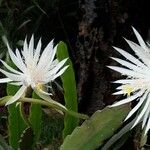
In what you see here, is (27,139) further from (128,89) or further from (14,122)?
(128,89)

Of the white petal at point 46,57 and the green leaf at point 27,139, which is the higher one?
the white petal at point 46,57

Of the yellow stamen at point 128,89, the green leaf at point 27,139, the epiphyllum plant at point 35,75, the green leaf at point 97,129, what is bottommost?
the green leaf at point 97,129

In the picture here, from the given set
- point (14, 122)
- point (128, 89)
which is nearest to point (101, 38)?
point (14, 122)

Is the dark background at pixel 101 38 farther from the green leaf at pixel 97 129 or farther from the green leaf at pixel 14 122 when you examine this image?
the green leaf at pixel 97 129

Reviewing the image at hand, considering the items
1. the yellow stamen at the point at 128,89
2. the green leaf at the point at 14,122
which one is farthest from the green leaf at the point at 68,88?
the yellow stamen at the point at 128,89

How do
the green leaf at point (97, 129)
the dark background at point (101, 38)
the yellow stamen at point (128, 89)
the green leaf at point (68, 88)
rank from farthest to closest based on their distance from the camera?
the dark background at point (101, 38)
the green leaf at point (68, 88)
the green leaf at point (97, 129)
the yellow stamen at point (128, 89)

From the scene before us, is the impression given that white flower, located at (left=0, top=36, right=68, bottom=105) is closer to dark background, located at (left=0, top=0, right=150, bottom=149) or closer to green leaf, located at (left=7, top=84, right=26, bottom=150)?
green leaf, located at (left=7, top=84, right=26, bottom=150)
